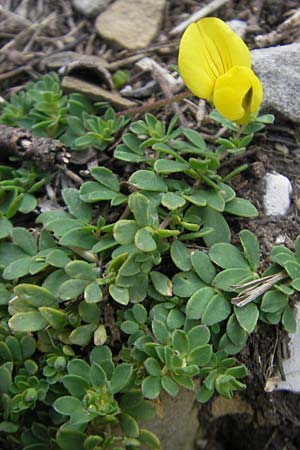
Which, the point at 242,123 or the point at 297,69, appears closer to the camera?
the point at 242,123

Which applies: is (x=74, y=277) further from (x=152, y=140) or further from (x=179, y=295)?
(x=152, y=140)

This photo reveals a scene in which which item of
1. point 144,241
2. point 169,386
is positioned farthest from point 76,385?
point 144,241

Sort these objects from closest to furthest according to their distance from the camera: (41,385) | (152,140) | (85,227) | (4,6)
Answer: (41,385) < (85,227) < (152,140) < (4,6)

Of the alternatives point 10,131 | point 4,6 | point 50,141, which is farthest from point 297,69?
point 4,6

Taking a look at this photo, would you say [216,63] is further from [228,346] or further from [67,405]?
[67,405]

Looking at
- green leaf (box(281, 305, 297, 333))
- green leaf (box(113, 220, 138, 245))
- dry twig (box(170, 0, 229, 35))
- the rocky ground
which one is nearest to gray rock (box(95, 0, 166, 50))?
the rocky ground

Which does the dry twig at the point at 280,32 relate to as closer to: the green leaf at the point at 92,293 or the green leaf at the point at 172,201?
the green leaf at the point at 172,201

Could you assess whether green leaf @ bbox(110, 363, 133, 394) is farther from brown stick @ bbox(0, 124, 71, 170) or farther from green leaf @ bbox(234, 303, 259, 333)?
brown stick @ bbox(0, 124, 71, 170)
